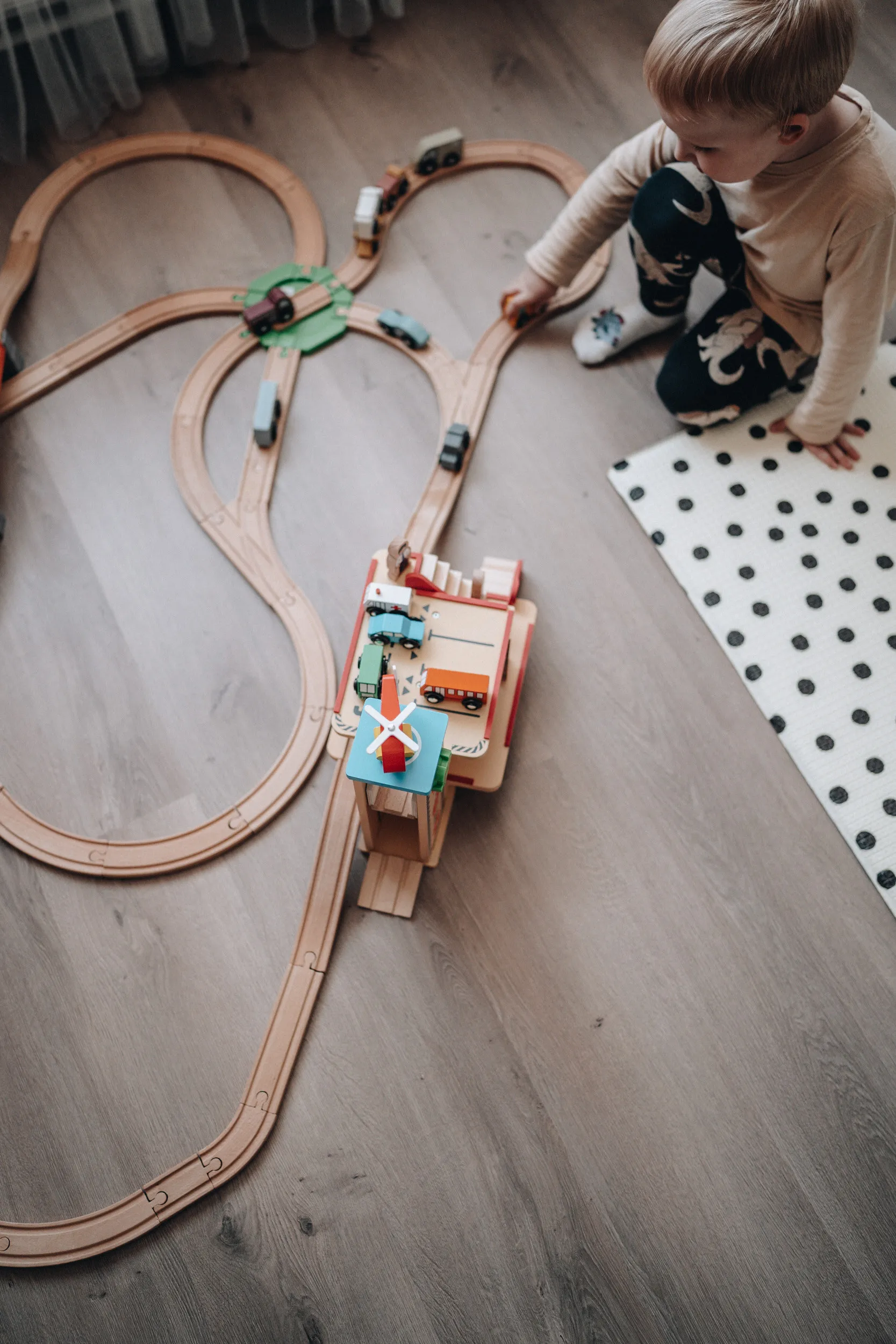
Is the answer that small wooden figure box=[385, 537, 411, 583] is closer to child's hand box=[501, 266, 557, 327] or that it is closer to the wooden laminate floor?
the wooden laminate floor

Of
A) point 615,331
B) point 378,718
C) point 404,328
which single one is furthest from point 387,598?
point 615,331

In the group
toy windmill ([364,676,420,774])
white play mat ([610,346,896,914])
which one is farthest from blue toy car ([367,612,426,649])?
white play mat ([610,346,896,914])

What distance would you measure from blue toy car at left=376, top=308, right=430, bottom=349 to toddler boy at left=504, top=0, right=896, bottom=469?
0.14m

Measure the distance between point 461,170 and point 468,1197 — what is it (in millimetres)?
1465

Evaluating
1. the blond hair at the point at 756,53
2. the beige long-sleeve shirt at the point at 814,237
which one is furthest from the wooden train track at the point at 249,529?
the blond hair at the point at 756,53

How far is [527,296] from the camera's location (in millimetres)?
1369

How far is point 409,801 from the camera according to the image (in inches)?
42.2

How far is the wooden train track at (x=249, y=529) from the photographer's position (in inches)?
40.8

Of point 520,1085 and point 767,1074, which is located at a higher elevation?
point 767,1074

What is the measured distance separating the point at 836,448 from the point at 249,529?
2.74 feet

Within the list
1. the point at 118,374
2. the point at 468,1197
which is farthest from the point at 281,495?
the point at 468,1197

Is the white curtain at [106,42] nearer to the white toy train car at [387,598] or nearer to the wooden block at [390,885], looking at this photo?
the white toy train car at [387,598]

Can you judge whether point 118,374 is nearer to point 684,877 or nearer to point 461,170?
point 461,170

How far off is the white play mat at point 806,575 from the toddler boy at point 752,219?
47 mm
